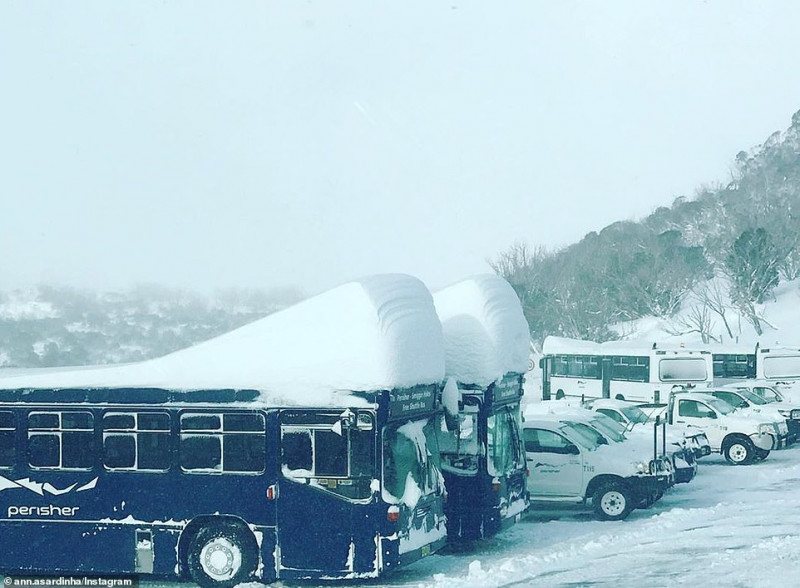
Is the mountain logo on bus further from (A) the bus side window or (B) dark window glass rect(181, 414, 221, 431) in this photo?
(B) dark window glass rect(181, 414, 221, 431)

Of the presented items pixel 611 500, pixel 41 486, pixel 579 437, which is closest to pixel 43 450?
pixel 41 486

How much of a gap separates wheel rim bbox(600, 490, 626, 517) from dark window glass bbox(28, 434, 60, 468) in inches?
344

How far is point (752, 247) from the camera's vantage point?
73062 mm

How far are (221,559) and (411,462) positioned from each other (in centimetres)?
240

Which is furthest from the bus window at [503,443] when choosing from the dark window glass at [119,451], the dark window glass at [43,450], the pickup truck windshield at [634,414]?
the pickup truck windshield at [634,414]

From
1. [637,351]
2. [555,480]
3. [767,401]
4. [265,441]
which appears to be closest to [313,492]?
[265,441]

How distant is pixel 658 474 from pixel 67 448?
31.1 ft

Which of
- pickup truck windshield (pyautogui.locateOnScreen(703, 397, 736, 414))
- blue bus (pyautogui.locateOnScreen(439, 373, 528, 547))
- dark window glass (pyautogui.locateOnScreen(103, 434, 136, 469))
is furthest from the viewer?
pickup truck windshield (pyautogui.locateOnScreen(703, 397, 736, 414))

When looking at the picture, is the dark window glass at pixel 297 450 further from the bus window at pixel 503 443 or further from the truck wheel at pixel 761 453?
the truck wheel at pixel 761 453

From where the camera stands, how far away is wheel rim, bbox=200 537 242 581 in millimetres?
12531

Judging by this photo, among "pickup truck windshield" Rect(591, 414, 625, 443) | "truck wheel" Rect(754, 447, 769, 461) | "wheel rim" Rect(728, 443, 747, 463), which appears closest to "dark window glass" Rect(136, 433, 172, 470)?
"pickup truck windshield" Rect(591, 414, 625, 443)

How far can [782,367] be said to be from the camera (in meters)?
37.1

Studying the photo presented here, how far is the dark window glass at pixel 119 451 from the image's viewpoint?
42.3 feet

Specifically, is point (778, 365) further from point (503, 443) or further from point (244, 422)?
point (244, 422)
